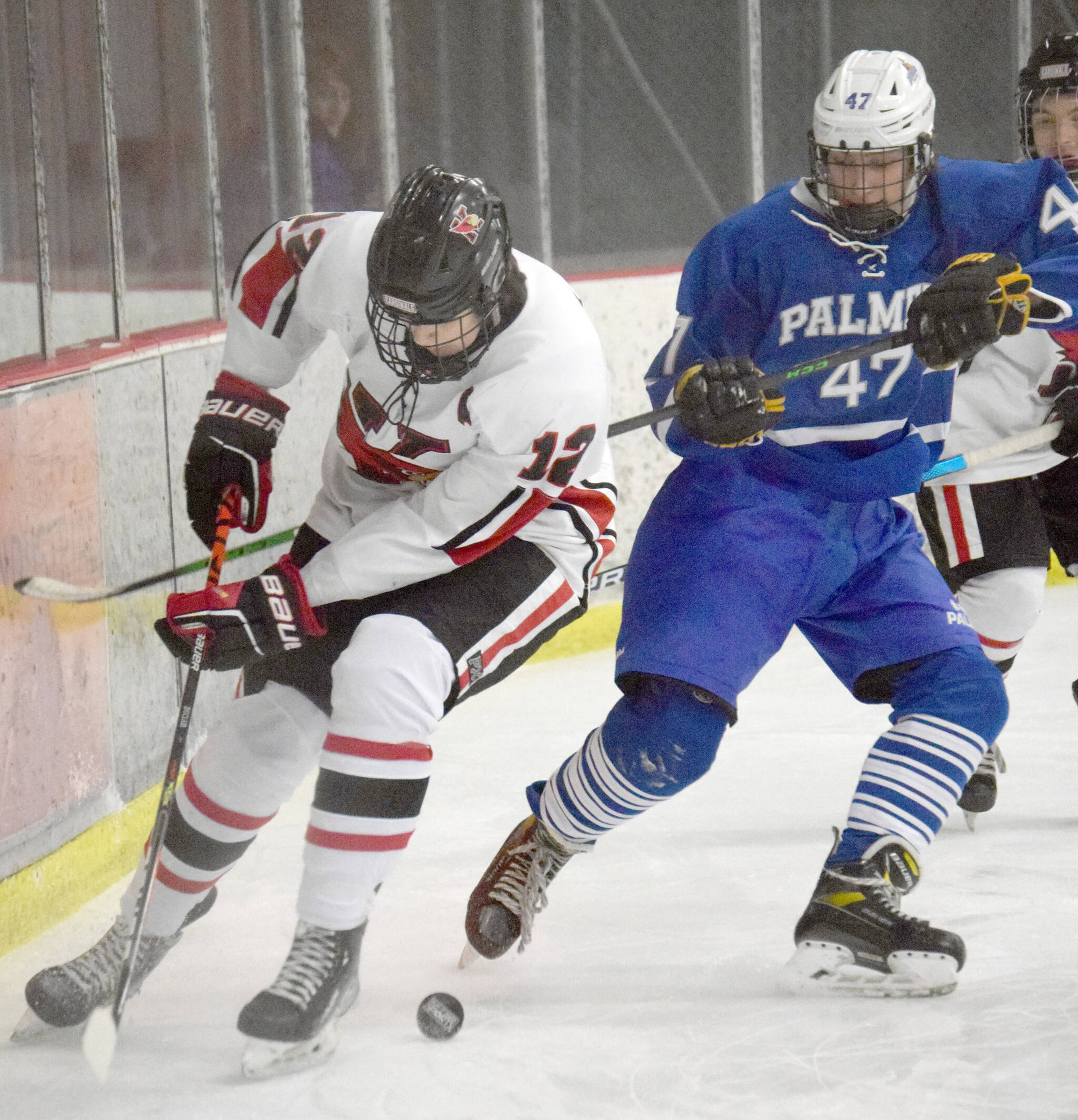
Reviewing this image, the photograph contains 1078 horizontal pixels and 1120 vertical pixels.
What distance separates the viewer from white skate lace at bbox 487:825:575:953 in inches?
85.0

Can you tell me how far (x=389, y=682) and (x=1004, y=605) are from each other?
1.30m

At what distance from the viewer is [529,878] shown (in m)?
2.18

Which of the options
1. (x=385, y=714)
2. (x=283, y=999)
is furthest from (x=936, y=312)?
(x=283, y=999)

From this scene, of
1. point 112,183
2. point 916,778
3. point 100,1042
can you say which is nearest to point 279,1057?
point 100,1042

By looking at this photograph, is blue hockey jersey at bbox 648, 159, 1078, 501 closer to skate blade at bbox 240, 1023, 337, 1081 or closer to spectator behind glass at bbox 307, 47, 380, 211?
skate blade at bbox 240, 1023, 337, 1081

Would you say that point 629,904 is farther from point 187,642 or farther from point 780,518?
point 187,642

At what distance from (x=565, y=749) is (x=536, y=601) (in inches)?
51.8

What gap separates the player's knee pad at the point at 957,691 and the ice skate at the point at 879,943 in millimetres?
168

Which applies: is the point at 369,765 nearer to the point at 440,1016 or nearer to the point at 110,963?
the point at 440,1016

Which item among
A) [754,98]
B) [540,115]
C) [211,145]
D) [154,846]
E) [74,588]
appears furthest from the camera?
[754,98]

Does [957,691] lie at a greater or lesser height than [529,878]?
greater

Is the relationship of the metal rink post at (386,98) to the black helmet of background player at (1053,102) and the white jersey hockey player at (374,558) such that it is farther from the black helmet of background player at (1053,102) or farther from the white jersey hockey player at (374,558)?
the white jersey hockey player at (374,558)

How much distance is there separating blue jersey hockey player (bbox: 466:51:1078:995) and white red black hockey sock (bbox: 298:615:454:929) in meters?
0.31

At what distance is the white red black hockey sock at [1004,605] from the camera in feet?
8.79
